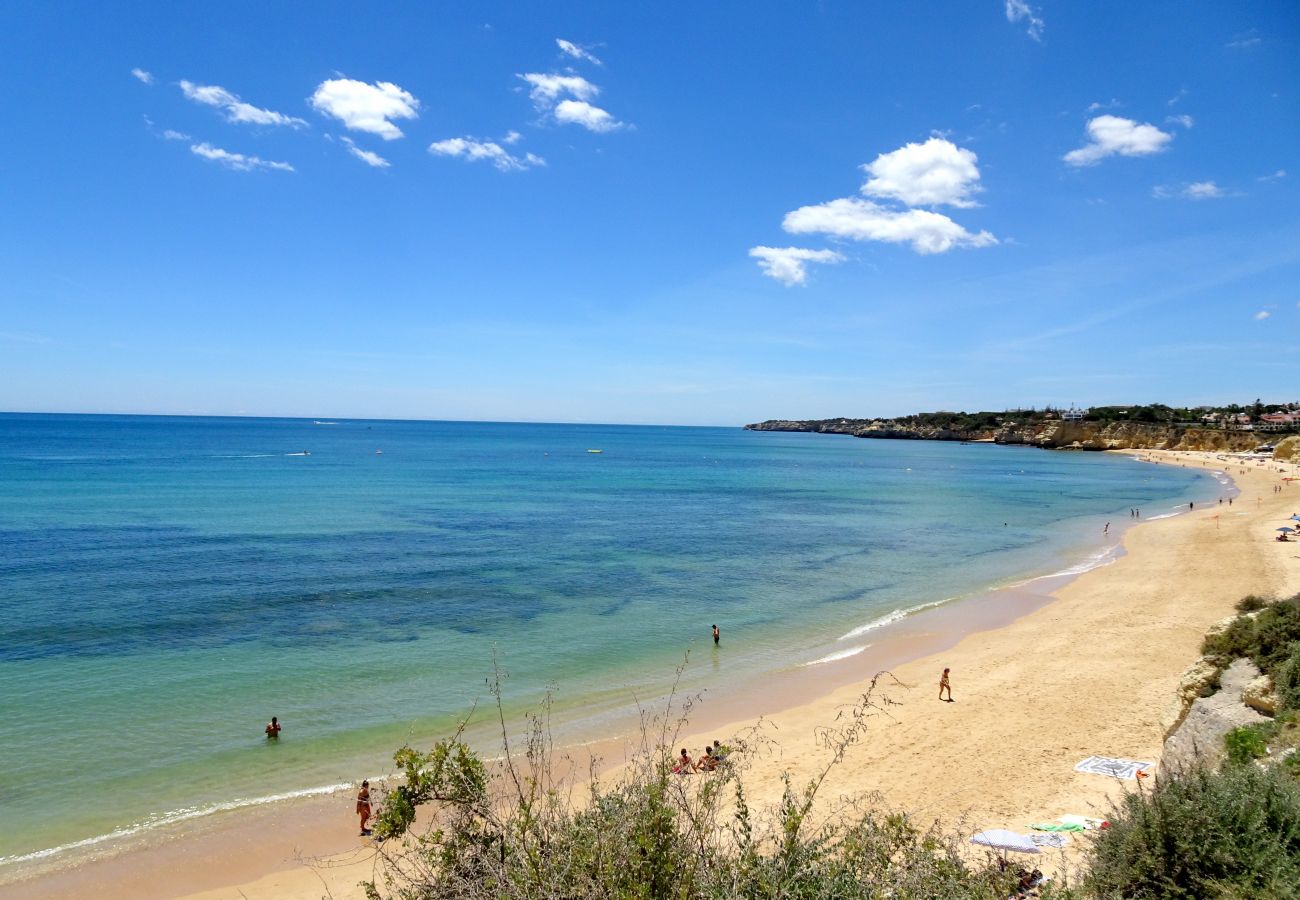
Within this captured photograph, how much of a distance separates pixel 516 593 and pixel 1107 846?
82.5 ft

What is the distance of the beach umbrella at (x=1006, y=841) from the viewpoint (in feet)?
33.4

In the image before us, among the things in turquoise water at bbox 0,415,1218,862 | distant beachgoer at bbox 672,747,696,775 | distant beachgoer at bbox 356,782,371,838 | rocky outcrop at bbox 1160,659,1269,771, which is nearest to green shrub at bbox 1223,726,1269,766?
rocky outcrop at bbox 1160,659,1269,771

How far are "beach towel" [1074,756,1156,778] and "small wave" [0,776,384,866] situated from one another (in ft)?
44.8

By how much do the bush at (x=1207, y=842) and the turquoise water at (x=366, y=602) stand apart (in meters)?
13.1

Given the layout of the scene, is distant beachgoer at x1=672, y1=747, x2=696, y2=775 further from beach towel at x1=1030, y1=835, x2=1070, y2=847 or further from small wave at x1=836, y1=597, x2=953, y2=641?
small wave at x1=836, y1=597, x2=953, y2=641

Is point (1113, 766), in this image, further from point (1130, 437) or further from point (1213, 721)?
point (1130, 437)

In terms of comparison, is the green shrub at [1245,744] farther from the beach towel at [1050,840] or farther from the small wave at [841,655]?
the small wave at [841,655]

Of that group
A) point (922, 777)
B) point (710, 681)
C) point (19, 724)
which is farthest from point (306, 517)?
point (922, 777)

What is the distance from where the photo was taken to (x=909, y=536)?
4747 cm

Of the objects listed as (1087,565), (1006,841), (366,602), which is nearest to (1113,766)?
(1006,841)

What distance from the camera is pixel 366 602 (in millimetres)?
27922

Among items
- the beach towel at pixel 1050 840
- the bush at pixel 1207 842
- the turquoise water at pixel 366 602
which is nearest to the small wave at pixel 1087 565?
the turquoise water at pixel 366 602

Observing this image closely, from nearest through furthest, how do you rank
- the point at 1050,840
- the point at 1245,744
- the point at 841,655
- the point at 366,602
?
the point at 1245,744 → the point at 1050,840 → the point at 841,655 → the point at 366,602

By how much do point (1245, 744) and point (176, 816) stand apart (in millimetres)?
16801
